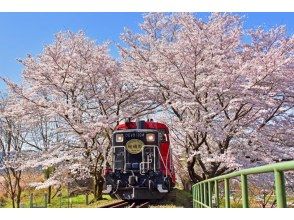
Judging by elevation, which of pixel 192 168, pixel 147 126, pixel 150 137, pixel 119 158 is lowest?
pixel 192 168

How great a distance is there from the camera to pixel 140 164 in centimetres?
916

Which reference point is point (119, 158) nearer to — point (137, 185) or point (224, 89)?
point (137, 185)

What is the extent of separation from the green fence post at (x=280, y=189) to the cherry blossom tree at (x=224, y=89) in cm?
735

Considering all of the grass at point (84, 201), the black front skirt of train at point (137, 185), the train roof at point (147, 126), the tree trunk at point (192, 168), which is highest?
the train roof at point (147, 126)

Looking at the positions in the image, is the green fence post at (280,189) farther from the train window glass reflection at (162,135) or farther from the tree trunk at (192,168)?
the tree trunk at (192,168)

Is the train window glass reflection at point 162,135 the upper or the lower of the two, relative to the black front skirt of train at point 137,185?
upper

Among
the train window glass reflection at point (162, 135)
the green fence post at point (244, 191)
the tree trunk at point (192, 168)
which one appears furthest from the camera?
the tree trunk at point (192, 168)

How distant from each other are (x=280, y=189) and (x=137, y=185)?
7164 millimetres

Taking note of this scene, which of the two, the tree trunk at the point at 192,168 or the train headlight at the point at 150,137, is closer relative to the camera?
the train headlight at the point at 150,137

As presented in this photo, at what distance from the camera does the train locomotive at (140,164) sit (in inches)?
354

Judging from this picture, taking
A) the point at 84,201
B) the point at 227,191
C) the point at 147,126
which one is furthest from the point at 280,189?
the point at 84,201

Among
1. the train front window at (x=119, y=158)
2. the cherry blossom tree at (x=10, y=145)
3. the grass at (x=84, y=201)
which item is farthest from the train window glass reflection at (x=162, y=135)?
the cherry blossom tree at (x=10, y=145)

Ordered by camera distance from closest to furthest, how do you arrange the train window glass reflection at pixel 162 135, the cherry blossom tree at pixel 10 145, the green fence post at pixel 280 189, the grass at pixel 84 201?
1. the green fence post at pixel 280 189
2. the train window glass reflection at pixel 162 135
3. the grass at pixel 84 201
4. the cherry blossom tree at pixel 10 145

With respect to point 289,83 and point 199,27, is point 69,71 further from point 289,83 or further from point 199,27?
point 289,83
